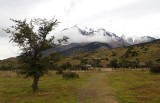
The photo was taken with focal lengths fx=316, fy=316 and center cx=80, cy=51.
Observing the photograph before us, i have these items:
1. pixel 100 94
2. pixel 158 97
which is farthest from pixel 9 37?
pixel 158 97

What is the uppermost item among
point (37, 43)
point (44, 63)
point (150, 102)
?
point (37, 43)

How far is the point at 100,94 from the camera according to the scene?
4412cm

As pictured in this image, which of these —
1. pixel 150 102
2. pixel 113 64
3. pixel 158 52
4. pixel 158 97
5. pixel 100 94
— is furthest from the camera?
pixel 158 52

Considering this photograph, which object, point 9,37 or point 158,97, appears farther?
point 9,37

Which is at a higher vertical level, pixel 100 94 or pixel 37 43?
pixel 37 43

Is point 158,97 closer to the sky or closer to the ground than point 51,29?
closer to the ground

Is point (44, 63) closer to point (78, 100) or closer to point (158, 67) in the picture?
point (78, 100)

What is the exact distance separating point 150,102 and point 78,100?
8.68 metres

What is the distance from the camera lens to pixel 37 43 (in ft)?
168

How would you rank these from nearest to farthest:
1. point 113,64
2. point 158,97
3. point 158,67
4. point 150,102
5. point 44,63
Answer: point 150,102
point 158,97
point 44,63
point 158,67
point 113,64

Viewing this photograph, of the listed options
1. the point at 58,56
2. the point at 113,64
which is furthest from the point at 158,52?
the point at 58,56

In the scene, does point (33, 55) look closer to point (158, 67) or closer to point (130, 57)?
point (158, 67)

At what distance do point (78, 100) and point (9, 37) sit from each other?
60.8 feet

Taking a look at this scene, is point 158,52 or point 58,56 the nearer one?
point 58,56
